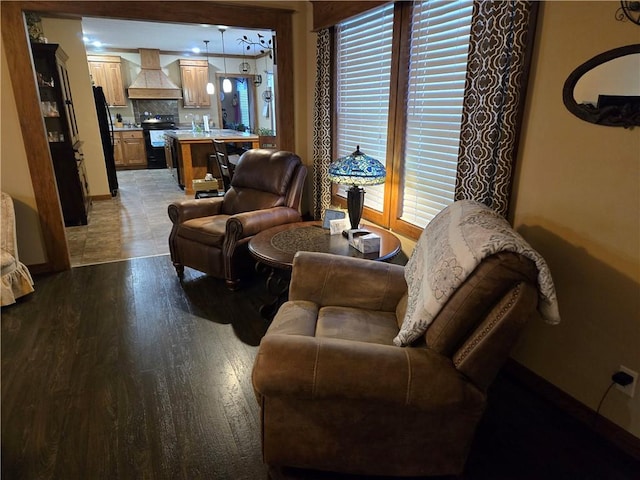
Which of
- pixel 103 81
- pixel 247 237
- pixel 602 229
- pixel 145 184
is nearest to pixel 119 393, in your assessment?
pixel 247 237

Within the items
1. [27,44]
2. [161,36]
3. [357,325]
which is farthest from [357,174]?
[161,36]

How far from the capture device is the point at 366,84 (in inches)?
121

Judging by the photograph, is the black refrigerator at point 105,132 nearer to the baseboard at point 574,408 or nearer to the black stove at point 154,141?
the black stove at point 154,141

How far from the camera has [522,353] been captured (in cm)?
208

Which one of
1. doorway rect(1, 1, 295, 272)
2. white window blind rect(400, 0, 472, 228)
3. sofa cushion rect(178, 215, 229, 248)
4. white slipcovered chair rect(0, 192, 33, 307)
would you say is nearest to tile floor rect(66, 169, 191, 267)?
doorway rect(1, 1, 295, 272)

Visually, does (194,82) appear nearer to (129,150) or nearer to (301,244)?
(129,150)

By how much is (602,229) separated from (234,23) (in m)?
3.28

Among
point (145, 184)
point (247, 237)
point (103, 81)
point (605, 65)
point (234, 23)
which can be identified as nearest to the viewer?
point (605, 65)

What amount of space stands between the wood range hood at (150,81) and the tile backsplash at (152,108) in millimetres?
283

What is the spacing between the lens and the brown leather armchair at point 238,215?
3.00 meters

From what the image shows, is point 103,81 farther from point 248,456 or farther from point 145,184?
point 248,456

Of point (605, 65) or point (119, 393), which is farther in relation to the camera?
point (119, 393)

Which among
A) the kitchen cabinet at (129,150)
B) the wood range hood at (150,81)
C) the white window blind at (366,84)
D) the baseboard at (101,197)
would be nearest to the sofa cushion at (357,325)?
the white window blind at (366,84)

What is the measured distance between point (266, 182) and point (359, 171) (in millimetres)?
1162
